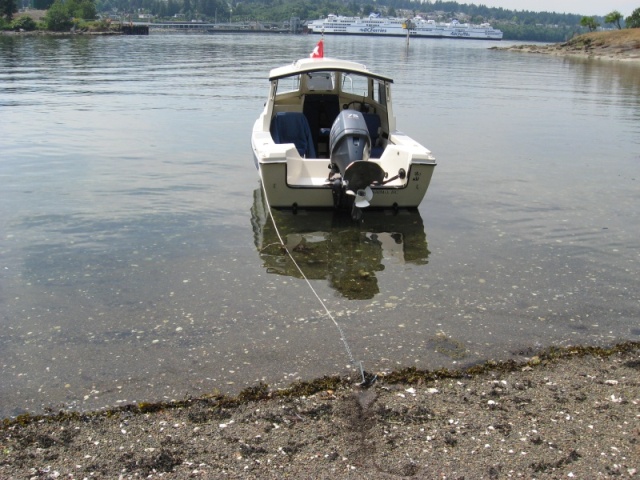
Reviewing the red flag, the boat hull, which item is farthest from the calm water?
the red flag

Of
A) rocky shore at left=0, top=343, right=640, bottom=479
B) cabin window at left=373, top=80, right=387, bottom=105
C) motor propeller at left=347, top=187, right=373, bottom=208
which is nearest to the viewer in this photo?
rocky shore at left=0, top=343, right=640, bottom=479

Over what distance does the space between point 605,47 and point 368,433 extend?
9612 centimetres

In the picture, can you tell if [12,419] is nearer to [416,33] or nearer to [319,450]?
[319,450]

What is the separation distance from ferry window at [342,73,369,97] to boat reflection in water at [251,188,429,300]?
151 inches

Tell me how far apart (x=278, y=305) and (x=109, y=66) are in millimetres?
40876

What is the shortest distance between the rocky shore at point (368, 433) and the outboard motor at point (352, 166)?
190 inches

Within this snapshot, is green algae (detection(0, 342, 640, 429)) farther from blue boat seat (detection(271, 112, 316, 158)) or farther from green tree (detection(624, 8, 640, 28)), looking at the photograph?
green tree (detection(624, 8, 640, 28))

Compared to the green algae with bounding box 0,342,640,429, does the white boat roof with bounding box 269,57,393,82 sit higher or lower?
higher

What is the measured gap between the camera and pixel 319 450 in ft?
16.7

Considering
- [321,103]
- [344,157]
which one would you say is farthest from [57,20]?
[344,157]

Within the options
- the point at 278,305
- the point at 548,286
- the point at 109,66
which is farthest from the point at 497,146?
the point at 109,66

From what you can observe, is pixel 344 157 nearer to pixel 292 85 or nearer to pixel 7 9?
pixel 292 85

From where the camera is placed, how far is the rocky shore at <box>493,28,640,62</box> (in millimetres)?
79875

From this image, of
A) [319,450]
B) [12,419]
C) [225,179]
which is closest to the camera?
[319,450]
